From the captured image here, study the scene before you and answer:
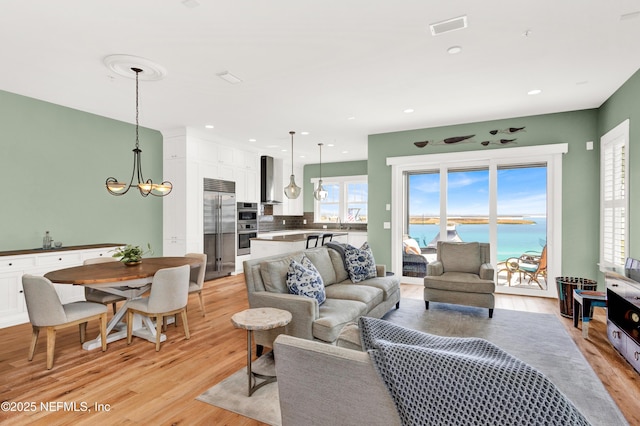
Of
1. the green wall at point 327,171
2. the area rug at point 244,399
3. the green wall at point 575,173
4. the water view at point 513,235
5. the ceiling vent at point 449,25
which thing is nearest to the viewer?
the area rug at point 244,399

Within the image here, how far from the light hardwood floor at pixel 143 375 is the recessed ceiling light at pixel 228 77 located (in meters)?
2.85

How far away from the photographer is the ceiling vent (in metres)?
2.68

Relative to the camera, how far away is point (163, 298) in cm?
327

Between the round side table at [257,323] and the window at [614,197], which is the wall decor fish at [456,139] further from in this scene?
the round side table at [257,323]

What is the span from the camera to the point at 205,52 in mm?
3213

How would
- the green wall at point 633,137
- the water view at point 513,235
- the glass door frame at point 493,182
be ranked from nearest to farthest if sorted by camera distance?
the green wall at point 633,137 → the glass door frame at point 493,182 → the water view at point 513,235

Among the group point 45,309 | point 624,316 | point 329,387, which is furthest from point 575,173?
point 45,309

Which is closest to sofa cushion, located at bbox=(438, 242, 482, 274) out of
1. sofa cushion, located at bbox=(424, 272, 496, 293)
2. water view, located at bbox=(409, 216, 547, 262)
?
sofa cushion, located at bbox=(424, 272, 496, 293)

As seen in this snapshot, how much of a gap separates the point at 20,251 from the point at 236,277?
3503 mm

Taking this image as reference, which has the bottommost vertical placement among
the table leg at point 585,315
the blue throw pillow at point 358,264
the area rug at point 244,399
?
the area rug at point 244,399

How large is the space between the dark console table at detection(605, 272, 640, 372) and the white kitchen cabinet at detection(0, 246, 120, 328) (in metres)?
6.24

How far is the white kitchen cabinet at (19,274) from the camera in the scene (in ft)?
13.1

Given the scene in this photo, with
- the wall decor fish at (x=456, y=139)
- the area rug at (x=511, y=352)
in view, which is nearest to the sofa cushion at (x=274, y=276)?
the area rug at (x=511, y=352)

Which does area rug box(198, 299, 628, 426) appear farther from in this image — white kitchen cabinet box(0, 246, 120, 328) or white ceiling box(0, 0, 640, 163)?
white kitchen cabinet box(0, 246, 120, 328)
